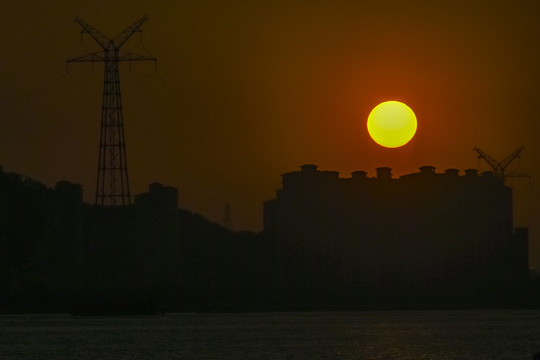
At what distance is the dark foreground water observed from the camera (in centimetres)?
11750

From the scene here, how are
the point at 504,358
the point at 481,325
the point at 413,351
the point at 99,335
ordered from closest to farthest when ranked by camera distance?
1. the point at 504,358
2. the point at 413,351
3. the point at 99,335
4. the point at 481,325

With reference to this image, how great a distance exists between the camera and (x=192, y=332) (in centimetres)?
16388

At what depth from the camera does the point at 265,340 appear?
5694 inches

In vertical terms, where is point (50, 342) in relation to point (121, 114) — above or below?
below

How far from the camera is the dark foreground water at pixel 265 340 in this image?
385 ft

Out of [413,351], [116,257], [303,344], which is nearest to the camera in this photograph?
[413,351]

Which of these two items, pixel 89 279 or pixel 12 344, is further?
pixel 89 279

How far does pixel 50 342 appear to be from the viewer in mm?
139250

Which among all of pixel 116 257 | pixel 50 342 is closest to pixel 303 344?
pixel 50 342

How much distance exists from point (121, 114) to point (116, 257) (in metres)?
16.9

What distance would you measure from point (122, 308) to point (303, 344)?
58.8 metres

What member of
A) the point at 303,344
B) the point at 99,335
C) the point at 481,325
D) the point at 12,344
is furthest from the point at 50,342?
the point at 481,325

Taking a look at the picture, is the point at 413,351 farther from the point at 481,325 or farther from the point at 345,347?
the point at 481,325

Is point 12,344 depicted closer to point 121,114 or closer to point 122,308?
point 121,114
